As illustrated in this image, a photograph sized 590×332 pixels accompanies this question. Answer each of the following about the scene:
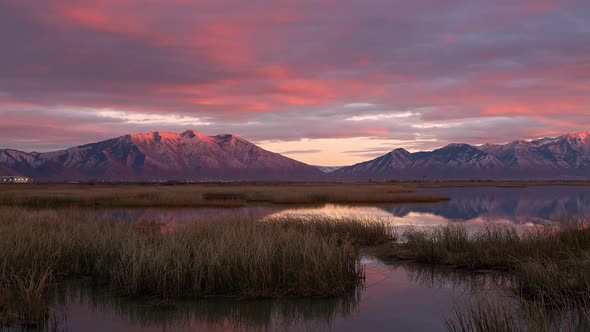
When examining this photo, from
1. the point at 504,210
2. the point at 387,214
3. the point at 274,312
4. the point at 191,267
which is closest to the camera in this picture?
the point at 274,312

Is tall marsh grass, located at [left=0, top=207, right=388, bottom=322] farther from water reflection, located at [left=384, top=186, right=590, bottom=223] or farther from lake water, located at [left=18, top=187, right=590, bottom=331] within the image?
water reflection, located at [left=384, top=186, right=590, bottom=223]

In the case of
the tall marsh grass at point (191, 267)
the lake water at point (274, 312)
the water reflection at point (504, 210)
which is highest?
the tall marsh grass at point (191, 267)

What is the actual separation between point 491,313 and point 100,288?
33.8 feet

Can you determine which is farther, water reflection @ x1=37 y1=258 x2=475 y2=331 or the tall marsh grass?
the tall marsh grass

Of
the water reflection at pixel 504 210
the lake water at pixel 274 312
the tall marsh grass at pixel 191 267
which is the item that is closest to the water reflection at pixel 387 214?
the water reflection at pixel 504 210

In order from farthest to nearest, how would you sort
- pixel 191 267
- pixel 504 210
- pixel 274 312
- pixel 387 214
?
pixel 504 210 → pixel 387 214 → pixel 191 267 → pixel 274 312

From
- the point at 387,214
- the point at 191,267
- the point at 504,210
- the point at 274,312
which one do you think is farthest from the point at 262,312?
the point at 504,210

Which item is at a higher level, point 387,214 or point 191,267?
point 191,267

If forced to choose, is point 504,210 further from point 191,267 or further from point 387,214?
point 191,267

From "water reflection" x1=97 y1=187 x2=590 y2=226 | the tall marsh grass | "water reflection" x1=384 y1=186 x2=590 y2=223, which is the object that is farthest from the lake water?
"water reflection" x1=384 y1=186 x2=590 y2=223

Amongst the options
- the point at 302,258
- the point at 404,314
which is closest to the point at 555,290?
the point at 404,314

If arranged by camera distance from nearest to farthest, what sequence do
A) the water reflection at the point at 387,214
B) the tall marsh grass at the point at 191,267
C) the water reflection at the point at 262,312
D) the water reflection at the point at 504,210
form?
1. the water reflection at the point at 262,312
2. the tall marsh grass at the point at 191,267
3. the water reflection at the point at 387,214
4. the water reflection at the point at 504,210

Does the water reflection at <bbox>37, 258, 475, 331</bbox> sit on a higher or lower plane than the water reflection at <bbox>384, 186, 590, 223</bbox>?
higher

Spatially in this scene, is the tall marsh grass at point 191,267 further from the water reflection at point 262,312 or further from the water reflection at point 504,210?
the water reflection at point 504,210
